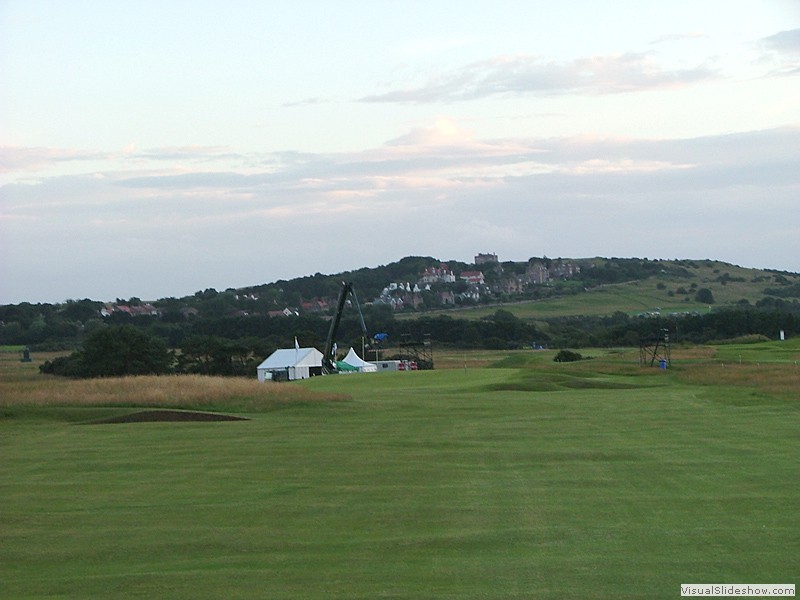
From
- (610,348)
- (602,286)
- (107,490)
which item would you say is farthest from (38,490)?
(602,286)

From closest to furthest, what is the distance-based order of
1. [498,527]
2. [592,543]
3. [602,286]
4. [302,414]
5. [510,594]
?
[510,594] < [592,543] < [498,527] < [302,414] < [602,286]

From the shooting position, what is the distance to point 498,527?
13828 millimetres

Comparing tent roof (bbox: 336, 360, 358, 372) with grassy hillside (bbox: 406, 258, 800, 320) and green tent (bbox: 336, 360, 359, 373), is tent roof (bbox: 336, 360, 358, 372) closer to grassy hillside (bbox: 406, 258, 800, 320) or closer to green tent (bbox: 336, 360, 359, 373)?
green tent (bbox: 336, 360, 359, 373)

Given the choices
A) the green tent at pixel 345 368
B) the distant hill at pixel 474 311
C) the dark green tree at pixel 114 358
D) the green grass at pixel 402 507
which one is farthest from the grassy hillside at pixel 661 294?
the green grass at pixel 402 507

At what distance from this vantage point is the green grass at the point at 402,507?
11.3m

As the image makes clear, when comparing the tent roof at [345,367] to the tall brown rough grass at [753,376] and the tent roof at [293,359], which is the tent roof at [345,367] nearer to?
the tent roof at [293,359]

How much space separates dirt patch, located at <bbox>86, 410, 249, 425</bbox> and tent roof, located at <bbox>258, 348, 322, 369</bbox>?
32890 millimetres

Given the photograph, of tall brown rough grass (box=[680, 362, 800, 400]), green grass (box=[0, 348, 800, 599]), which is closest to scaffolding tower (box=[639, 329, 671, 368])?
tall brown rough grass (box=[680, 362, 800, 400])

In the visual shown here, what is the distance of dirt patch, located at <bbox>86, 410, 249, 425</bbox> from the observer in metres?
31.0

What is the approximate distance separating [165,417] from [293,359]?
112ft

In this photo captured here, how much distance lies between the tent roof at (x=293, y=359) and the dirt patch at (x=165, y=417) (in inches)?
1295

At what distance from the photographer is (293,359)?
65.9 metres

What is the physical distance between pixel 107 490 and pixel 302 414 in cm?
1541

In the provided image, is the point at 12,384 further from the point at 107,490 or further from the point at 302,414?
the point at 107,490
